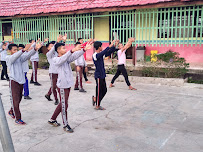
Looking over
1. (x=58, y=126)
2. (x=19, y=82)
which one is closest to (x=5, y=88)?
(x=19, y=82)

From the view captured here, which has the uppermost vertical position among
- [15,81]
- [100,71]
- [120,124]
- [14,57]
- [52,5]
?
[52,5]

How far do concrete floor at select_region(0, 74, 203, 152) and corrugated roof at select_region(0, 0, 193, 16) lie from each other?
4019 mm

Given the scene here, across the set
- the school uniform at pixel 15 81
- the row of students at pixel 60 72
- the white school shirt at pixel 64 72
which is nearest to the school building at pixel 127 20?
the row of students at pixel 60 72

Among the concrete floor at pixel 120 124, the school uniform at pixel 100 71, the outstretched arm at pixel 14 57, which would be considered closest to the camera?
the concrete floor at pixel 120 124

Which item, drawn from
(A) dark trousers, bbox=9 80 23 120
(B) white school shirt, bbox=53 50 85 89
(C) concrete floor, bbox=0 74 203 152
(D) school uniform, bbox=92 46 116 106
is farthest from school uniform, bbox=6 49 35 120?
(D) school uniform, bbox=92 46 116 106

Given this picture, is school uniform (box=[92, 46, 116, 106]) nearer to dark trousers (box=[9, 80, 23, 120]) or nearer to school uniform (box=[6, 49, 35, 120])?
school uniform (box=[6, 49, 35, 120])

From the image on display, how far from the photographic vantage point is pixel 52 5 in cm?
1152

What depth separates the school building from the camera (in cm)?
876

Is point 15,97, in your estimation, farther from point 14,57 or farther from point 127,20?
point 127,20

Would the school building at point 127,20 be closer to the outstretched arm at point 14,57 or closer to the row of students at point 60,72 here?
the row of students at point 60,72

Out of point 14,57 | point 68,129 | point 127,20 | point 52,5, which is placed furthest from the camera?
point 52,5

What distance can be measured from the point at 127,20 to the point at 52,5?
4087 mm

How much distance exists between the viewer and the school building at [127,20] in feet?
28.7

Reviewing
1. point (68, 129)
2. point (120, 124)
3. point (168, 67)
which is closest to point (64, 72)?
point (68, 129)
